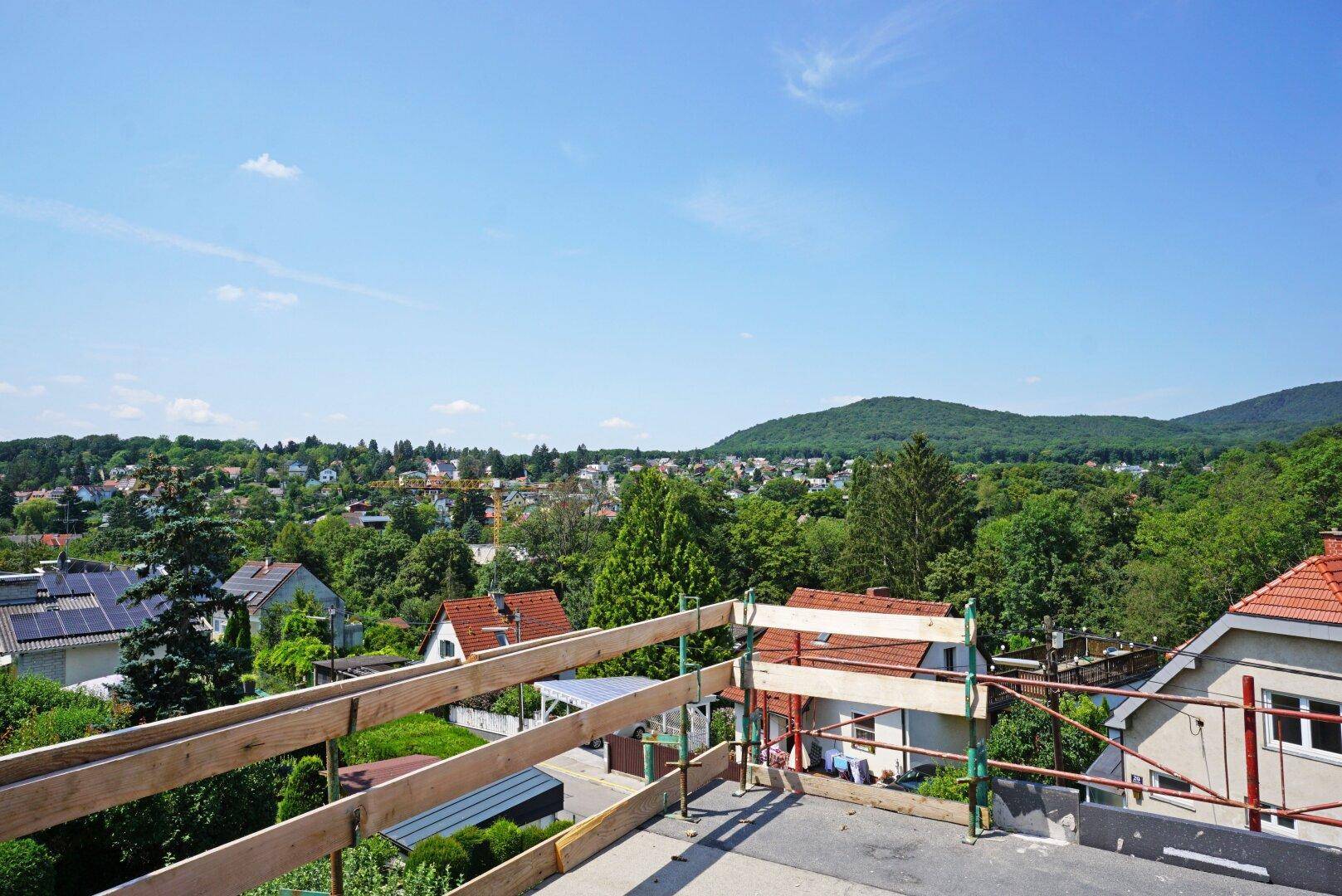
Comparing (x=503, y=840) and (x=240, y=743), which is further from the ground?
(x=240, y=743)

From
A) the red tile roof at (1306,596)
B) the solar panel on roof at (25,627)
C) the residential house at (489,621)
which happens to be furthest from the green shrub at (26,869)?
the solar panel on roof at (25,627)

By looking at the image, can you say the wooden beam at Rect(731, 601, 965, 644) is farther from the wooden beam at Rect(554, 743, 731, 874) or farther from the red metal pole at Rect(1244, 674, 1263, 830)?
the red metal pole at Rect(1244, 674, 1263, 830)

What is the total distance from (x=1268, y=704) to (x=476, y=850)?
13107 millimetres

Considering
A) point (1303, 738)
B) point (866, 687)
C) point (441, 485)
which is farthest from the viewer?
point (441, 485)

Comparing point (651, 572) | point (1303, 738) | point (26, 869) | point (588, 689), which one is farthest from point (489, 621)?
point (1303, 738)

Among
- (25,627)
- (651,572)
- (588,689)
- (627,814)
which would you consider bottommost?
(588,689)

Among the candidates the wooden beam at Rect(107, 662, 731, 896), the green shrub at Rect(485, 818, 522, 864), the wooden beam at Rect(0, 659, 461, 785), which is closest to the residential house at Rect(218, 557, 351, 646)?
the green shrub at Rect(485, 818, 522, 864)

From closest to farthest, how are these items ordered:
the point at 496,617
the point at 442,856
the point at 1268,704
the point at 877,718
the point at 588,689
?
the point at 442,856
the point at 1268,704
the point at 588,689
the point at 877,718
the point at 496,617

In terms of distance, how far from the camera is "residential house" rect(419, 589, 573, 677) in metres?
37.6

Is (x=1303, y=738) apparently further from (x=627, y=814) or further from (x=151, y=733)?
(x=151, y=733)

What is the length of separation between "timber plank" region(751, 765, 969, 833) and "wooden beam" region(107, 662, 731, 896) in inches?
50.7

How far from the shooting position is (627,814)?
4.75 m

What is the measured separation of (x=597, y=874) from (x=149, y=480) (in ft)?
69.9

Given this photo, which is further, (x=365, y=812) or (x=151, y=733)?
(x=365, y=812)
